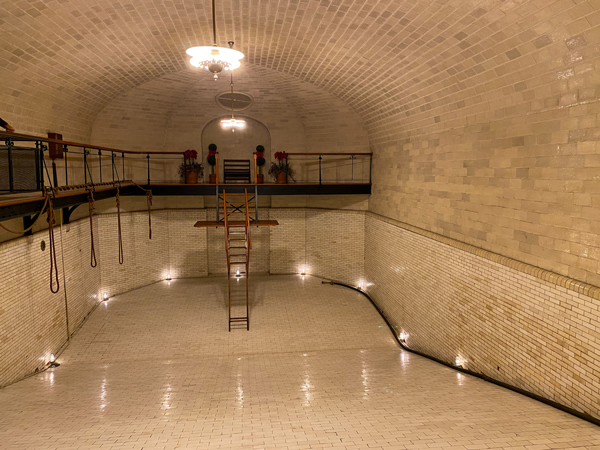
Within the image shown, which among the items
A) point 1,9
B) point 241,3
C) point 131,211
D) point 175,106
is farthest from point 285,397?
point 175,106

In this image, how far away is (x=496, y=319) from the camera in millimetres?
6168

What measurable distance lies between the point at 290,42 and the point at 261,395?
6711mm

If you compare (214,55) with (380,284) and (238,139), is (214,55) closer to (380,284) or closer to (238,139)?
(380,284)

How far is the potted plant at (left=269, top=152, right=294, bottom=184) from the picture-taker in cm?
1366

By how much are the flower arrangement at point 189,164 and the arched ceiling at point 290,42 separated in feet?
12.2

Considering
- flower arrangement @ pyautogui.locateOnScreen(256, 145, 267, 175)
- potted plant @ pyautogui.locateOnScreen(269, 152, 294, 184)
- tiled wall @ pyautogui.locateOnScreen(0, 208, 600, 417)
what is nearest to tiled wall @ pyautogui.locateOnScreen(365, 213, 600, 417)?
tiled wall @ pyautogui.locateOnScreen(0, 208, 600, 417)

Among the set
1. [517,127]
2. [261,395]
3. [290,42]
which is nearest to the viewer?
[517,127]

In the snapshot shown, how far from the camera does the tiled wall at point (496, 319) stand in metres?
4.68

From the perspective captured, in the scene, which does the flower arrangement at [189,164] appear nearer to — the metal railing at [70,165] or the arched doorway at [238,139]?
the metal railing at [70,165]

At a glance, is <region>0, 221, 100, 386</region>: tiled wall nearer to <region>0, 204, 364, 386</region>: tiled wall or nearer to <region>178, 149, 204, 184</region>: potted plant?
<region>0, 204, 364, 386</region>: tiled wall

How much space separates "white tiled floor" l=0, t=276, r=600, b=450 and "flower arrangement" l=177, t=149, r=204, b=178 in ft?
16.0

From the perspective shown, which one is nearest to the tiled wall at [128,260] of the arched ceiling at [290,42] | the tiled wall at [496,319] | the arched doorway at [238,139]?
the arched doorway at [238,139]

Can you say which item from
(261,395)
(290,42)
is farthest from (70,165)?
(261,395)

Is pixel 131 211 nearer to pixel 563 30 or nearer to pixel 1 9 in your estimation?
pixel 1 9
